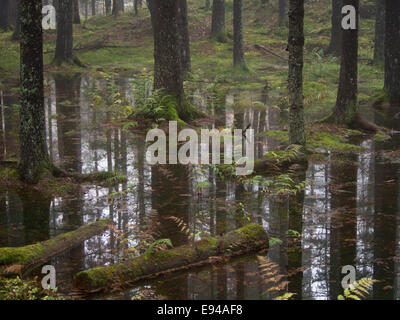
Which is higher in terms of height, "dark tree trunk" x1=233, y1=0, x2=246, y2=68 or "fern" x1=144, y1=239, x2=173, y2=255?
"dark tree trunk" x1=233, y1=0, x2=246, y2=68

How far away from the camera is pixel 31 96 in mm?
9562

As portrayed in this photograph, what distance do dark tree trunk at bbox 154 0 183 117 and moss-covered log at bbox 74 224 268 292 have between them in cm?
884

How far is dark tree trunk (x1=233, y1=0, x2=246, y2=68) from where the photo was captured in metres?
26.1

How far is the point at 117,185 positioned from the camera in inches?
397

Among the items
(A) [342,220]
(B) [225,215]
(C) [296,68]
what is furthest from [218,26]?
(A) [342,220]

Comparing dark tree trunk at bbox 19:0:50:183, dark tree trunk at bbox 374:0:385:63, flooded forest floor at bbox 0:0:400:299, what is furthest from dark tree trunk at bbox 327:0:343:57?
Answer: dark tree trunk at bbox 19:0:50:183

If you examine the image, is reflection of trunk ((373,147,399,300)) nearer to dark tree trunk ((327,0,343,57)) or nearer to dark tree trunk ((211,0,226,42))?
dark tree trunk ((327,0,343,57))

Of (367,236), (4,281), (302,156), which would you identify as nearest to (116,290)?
(4,281)

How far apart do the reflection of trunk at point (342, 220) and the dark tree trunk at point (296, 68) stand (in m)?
1.21

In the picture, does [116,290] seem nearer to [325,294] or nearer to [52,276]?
[52,276]

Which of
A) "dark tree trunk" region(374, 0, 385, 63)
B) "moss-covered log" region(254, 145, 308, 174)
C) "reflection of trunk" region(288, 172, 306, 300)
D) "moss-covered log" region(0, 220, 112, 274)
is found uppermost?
"dark tree trunk" region(374, 0, 385, 63)

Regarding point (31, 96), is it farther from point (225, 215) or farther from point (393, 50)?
point (393, 50)

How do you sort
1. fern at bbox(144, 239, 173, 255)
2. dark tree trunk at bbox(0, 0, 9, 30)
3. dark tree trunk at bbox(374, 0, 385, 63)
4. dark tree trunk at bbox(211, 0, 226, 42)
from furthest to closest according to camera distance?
dark tree trunk at bbox(0, 0, 9, 30) < dark tree trunk at bbox(211, 0, 226, 42) < dark tree trunk at bbox(374, 0, 385, 63) < fern at bbox(144, 239, 173, 255)

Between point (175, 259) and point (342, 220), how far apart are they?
314 centimetres
